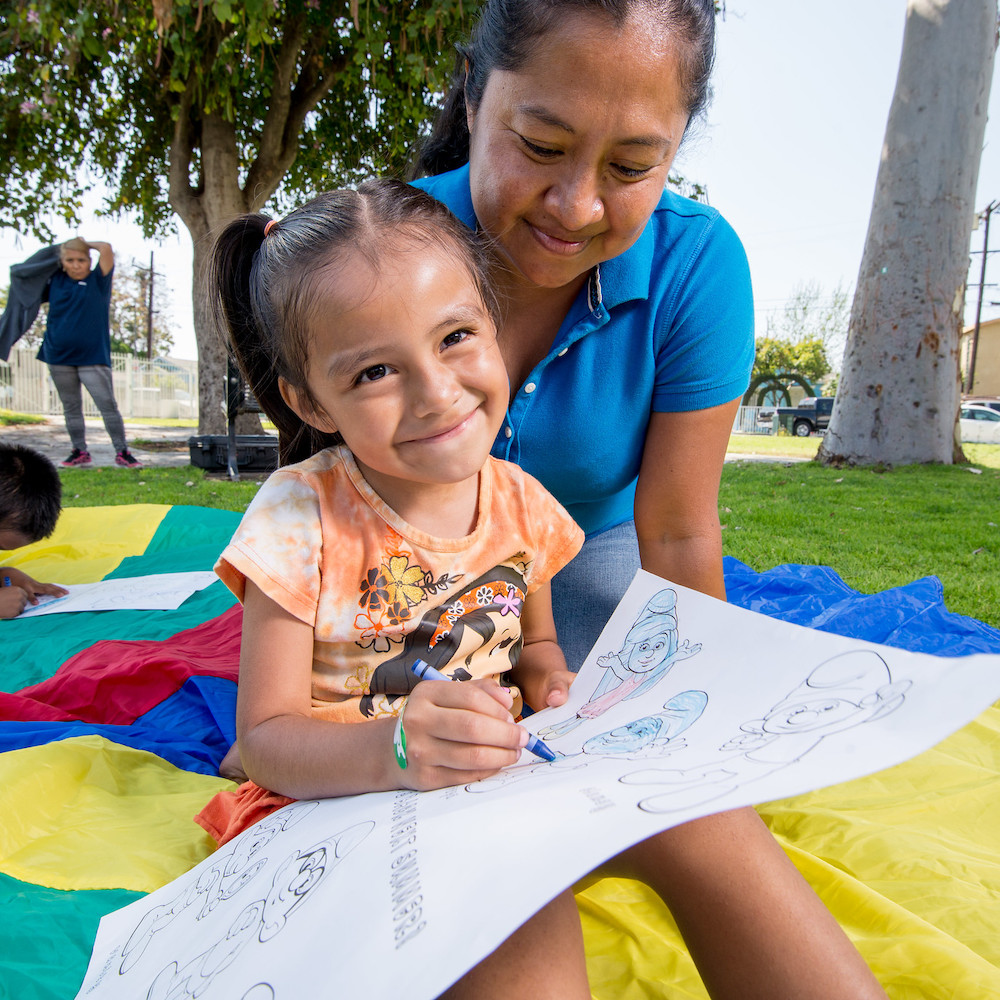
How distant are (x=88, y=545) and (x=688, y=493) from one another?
2611mm

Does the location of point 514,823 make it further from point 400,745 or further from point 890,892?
point 890,892

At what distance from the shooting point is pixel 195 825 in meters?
1.36

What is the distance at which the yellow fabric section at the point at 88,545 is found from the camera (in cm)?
301

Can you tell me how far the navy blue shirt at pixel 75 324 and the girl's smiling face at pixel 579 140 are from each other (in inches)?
224

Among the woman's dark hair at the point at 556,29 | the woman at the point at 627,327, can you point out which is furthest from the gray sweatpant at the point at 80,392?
the woman's dark hair at the point at 556,29

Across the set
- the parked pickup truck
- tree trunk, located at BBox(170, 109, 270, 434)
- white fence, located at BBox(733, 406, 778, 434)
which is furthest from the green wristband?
white fence, located at BBox(733, 406, 778, 434)

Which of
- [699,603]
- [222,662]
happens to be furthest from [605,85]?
[222,662]

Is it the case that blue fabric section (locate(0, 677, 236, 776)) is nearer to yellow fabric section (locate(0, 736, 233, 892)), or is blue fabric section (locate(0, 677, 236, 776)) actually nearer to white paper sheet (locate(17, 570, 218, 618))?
yellow fabric section (locate(0, 736, 233, 892))

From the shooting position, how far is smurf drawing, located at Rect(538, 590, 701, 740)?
1007mm

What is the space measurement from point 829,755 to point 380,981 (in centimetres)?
39

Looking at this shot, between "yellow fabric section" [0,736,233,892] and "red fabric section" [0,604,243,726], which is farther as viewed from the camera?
"red fabric section" [0,604,243,726]

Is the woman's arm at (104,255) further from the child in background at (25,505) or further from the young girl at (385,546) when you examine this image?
the young girl at (385,546)

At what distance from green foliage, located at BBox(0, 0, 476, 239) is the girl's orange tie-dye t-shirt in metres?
4.24

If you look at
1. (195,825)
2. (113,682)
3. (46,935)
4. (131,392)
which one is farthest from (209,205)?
(131,392)
